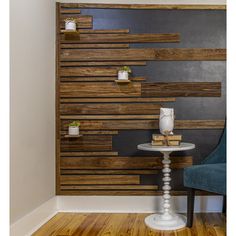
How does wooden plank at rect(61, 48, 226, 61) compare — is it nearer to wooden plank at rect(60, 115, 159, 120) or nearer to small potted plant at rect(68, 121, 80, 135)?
wooden plank at rect(60, 115, 159, 120)

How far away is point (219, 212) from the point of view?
10.6 feet

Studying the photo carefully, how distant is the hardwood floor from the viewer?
8.60 ft

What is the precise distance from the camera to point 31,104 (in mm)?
2656

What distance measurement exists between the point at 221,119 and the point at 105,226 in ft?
5.25

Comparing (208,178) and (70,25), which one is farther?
(70,25)

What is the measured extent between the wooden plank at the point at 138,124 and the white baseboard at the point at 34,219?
0.81 meters

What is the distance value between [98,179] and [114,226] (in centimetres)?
63

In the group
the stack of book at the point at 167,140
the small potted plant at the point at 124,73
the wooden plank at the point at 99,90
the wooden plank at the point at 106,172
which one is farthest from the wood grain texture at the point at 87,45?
the wooden plank at the point at 106,172

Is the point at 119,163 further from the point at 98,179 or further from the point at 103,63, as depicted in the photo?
the point at 103,63

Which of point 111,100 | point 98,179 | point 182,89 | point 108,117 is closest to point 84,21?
point 111,100

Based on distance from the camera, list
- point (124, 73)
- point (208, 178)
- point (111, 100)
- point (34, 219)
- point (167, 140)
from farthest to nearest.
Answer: point (111, 100), point (124, 73), point (167, 140), point (34, 219), point (208, 178)

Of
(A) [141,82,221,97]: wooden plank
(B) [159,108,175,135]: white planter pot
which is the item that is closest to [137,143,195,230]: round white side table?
(B) [159,108,175,135]: white planter pot

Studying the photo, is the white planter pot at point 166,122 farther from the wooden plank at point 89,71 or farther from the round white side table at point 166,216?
the wooden plank at point 89,71

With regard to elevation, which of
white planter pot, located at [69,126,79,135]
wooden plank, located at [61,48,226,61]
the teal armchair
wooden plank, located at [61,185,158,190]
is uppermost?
wooden plank, located at [61,48,226,61]
